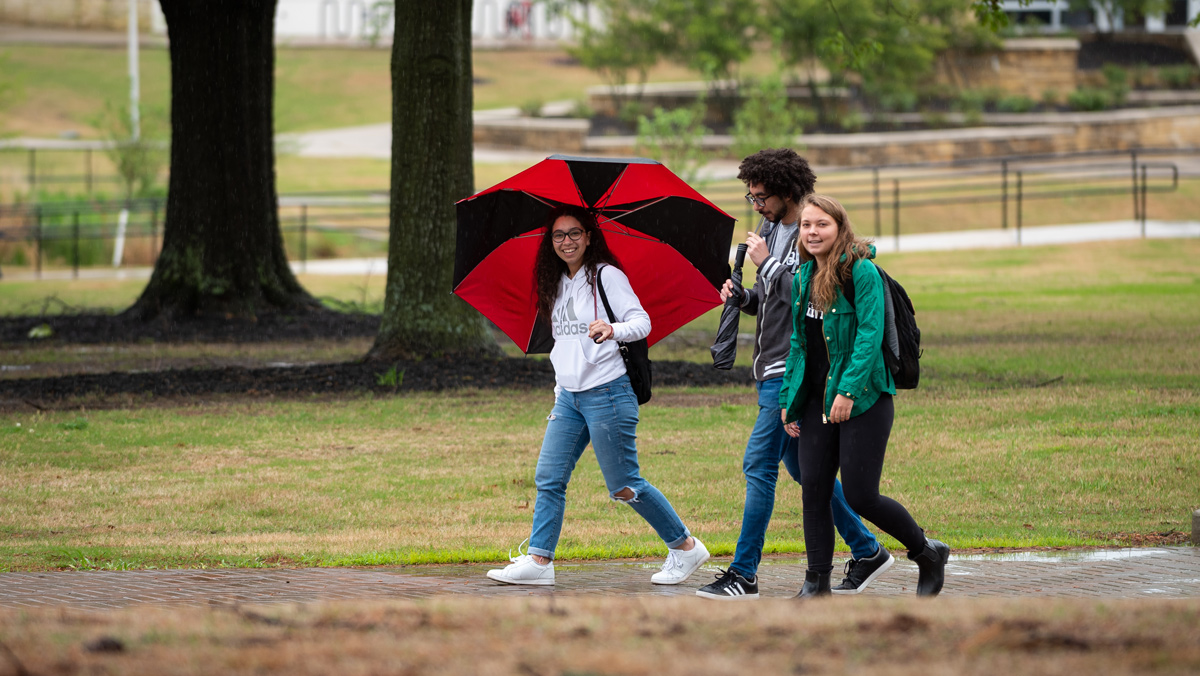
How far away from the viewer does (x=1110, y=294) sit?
60.7 feet

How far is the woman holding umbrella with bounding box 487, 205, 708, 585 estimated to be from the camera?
17.9 feet

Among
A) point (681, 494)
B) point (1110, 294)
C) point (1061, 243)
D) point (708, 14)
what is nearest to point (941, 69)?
point (708, 14)

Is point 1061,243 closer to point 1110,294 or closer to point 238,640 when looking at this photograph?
point 1110,294

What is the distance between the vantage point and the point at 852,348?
16.3ft

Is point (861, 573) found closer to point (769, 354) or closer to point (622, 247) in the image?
point (769, 354)

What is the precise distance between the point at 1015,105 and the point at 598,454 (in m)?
40.7

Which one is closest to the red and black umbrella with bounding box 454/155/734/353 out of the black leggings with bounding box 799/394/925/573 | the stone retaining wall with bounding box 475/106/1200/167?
the black leggings with bounding box 799/394/925/573

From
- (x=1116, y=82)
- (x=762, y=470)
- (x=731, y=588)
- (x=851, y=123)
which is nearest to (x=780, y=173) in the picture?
(x=762, y=470)

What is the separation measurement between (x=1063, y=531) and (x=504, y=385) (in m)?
6.29

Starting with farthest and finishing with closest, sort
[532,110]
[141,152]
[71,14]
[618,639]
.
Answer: [71,14] < [532,110] < [141,152] < [618,639]

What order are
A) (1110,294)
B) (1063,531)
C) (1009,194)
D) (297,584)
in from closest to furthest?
1. (297,584)
2. (1063,531)
3. (1110,294)
4. (1009,194)

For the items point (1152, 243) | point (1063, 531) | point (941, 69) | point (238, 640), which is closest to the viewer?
point (238, 640)

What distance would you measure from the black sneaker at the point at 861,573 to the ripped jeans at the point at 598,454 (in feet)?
2.41

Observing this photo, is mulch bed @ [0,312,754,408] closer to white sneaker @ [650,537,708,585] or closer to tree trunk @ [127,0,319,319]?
tree trunk @ [127,0,319,319]
